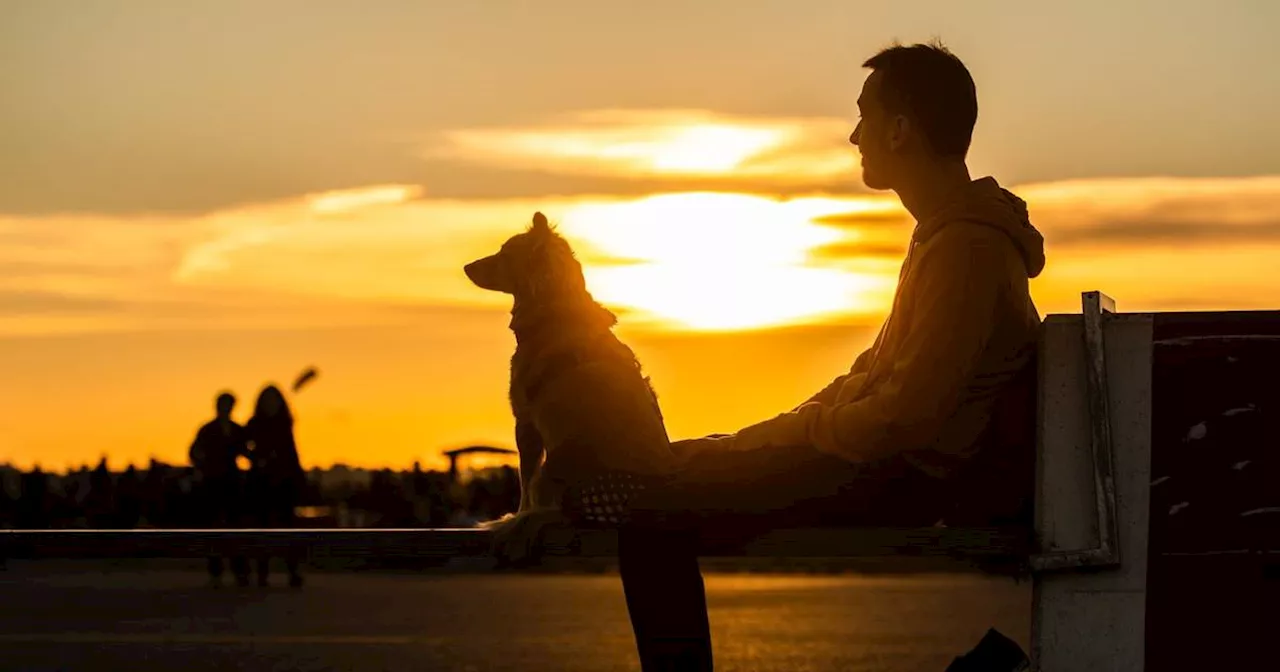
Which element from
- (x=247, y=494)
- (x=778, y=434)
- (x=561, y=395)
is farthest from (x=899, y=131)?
(x=247, y=494)

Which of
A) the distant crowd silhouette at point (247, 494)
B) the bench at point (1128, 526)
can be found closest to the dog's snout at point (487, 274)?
the bench at point (1128, 526)

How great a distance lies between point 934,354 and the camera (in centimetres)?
471

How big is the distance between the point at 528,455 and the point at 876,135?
63.7 inches

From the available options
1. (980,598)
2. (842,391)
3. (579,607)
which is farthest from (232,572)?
(842,391)

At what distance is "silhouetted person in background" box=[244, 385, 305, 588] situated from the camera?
2141 centimetres

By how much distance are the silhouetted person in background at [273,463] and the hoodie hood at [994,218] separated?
55.6 feet

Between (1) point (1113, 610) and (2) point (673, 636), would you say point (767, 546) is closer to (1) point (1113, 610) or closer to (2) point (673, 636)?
(2) point (673, 636)

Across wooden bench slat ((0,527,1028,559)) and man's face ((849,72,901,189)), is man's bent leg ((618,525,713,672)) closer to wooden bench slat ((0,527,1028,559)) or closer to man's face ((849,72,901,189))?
wooden bench slat ((0,527,1028,559))

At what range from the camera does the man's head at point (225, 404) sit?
21922 mm

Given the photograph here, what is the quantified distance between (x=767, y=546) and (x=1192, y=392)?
35.2 inches

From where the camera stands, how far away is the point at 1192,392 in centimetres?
456

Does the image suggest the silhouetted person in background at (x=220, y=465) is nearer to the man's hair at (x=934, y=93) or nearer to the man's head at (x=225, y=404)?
the man's head at (x=225, y=404)

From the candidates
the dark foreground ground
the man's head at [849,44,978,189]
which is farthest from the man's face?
the dark foreground ground

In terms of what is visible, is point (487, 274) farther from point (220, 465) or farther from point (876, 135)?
point (220, 465)
